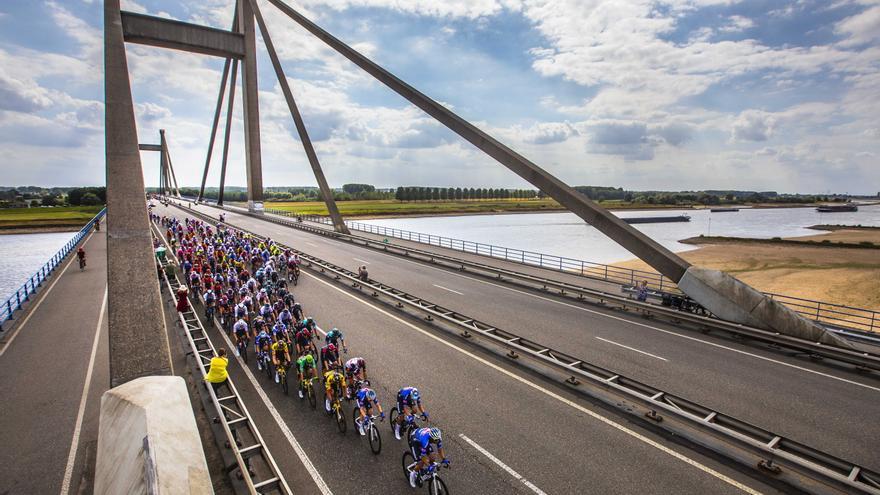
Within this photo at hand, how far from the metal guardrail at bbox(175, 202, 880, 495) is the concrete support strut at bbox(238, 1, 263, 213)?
6835 cm

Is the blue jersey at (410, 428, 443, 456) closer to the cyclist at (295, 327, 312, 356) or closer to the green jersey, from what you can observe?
the green jersey

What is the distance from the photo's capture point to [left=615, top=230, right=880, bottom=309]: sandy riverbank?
107 feet

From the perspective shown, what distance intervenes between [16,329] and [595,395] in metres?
23.1

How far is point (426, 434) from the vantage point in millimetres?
7035

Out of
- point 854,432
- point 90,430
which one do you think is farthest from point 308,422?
point 854,432

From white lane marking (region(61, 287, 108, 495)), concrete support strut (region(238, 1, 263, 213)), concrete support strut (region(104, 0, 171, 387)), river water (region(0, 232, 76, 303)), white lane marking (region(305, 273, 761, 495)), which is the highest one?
concrete support strut (region(238, 1, 263, 213))

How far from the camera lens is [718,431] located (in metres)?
8.11

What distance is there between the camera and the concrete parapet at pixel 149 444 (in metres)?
5.32

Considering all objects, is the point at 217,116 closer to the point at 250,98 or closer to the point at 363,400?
the point at 250,98

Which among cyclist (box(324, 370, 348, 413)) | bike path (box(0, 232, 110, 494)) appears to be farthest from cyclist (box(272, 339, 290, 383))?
bike path (box(0, 232, 110, 494))

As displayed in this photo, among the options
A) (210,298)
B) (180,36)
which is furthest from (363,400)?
(180,36)

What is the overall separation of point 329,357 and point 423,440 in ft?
13.6

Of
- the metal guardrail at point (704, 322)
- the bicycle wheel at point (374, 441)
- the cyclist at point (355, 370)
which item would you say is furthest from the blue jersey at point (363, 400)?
the metal guardrail at point (704, 322)

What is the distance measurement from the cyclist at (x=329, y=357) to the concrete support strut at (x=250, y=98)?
68.3m
